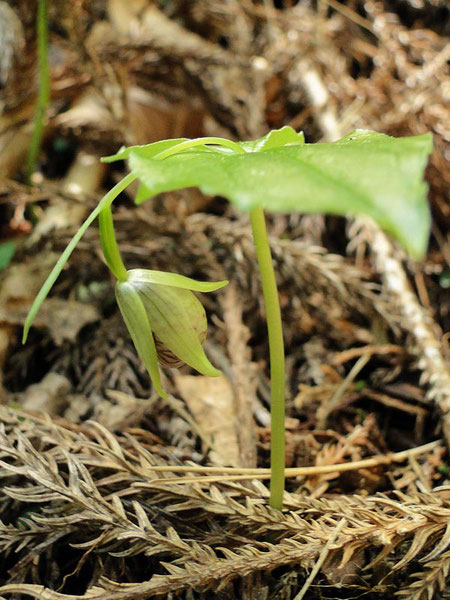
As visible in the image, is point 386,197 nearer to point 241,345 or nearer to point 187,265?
point 241,345

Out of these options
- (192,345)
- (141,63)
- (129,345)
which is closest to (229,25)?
(141,63)

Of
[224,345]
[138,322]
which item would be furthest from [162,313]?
[224,345]

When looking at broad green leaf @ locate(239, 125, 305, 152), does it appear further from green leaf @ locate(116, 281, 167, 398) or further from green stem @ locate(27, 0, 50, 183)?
green stem @ locate(27, 0, 50, 183)

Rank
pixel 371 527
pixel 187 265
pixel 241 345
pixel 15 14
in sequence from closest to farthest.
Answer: pixel 371 527
pixel 241 345
pixel 187 265
pixel 15 14

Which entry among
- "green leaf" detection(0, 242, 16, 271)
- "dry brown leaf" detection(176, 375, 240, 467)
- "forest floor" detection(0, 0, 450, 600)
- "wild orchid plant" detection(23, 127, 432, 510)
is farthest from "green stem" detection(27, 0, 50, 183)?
"wild orchid plant" detection(23, 127, 432, 510)

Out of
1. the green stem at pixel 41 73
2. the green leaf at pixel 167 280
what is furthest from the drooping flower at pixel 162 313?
the green stem at pixel 41 73

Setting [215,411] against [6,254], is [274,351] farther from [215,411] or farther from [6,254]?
[6,254]
